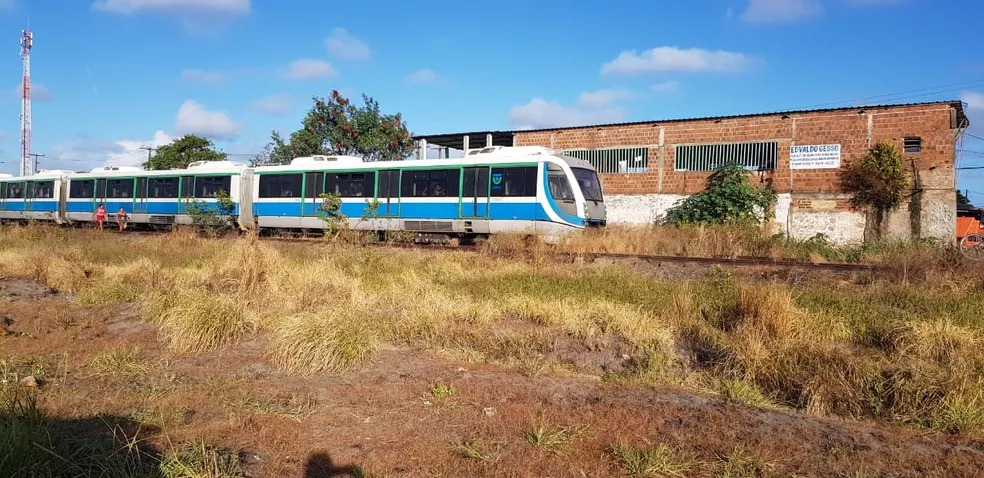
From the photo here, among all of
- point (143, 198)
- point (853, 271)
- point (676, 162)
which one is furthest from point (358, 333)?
point (143, 198)

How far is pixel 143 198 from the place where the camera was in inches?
1009

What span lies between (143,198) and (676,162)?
20.0 metres

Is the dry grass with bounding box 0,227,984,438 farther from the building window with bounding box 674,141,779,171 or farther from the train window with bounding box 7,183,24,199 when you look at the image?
A: the train window with bounding box 7,183,24,199

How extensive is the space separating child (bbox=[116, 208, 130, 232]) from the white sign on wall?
24.1m

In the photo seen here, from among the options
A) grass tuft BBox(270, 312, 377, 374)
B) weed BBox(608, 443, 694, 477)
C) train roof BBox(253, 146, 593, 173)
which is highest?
train roof BBox(253, 146, 593, 173)

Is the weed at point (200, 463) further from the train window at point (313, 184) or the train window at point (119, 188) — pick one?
the train window at point (119, 188)

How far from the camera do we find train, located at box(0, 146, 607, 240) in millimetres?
16297

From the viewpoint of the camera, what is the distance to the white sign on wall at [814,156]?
20.0 meters

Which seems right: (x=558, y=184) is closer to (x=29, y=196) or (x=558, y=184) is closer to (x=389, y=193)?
(x=389, y=193)

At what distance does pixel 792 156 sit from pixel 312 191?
48.8 ft

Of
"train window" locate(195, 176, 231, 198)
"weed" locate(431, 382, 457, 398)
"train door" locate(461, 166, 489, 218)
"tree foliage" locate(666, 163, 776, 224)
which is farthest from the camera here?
"train window" locate(195, 176, 231, 198)

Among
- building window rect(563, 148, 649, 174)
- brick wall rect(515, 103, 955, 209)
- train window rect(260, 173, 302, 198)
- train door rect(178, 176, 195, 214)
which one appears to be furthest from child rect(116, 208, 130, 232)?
building window rect(563, 148, 649, 174)

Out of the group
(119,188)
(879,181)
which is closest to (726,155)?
(879,181)

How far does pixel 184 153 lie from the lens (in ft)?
145
